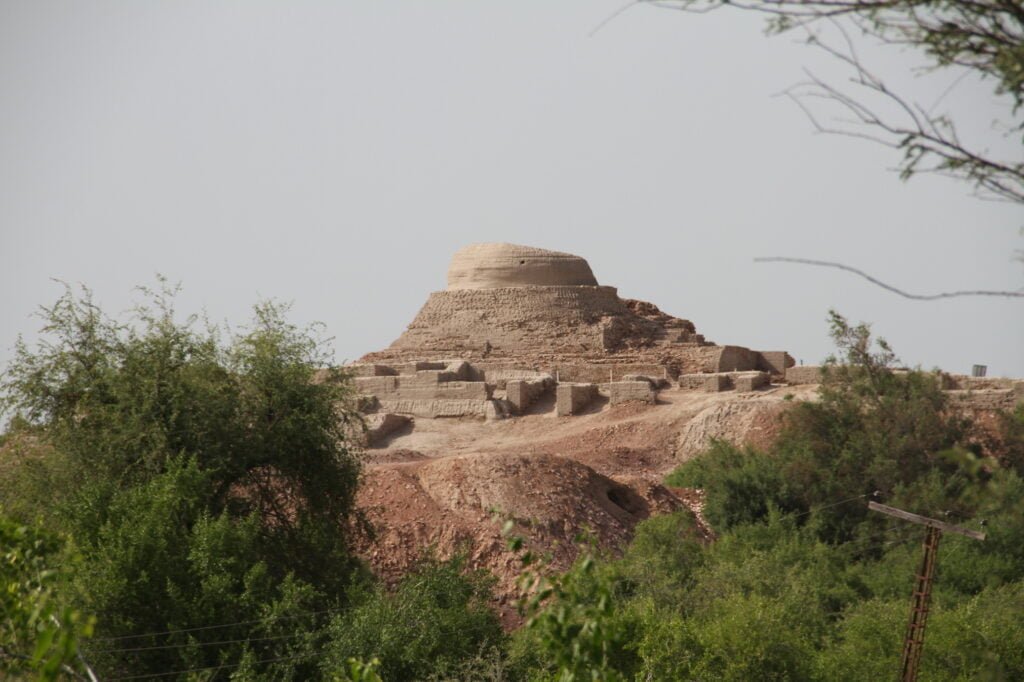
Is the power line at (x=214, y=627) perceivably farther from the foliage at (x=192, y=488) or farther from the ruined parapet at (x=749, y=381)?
the ruined parapet at (x=749, y=381)

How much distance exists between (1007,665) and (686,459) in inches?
556

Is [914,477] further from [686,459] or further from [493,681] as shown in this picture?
[493,681]

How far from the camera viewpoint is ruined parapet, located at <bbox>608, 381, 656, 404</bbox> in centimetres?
3622

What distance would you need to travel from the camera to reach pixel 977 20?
17.2 feet

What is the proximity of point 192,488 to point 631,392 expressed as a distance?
19.3 m

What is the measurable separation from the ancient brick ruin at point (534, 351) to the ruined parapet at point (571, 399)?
24 millimetres

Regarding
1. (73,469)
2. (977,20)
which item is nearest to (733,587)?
(73,469)

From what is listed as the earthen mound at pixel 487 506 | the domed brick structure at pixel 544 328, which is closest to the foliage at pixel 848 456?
the earthen mound at pixel 487 506

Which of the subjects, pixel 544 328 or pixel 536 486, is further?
pixel 544 328

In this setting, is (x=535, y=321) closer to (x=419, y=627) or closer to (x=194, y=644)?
(x=419, y=627)

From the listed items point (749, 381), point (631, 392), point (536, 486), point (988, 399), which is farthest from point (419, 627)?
point (749, 381)

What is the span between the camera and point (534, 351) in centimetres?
4506

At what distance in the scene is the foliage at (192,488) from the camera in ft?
54.8

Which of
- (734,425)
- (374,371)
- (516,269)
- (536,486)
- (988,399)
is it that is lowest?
(536,486)
